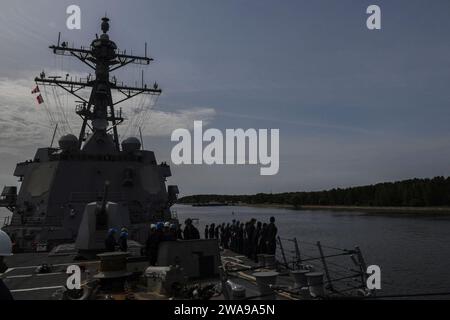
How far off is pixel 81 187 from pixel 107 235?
7067mm

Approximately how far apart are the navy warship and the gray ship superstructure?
4cm

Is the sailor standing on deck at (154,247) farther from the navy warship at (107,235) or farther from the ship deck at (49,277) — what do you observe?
the ship deck at (49,277)

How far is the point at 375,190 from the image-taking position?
92.8 m

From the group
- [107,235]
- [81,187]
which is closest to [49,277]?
[107,235]

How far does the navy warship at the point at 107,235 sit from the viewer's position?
19.4ft

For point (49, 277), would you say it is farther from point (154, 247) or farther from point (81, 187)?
point (81, 187)

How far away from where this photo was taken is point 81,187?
15.3 metres

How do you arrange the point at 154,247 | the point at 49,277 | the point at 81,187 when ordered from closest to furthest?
the point at 154,247 → the point at 49,277 → the point at 81,187

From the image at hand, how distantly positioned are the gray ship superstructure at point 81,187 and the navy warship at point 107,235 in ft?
0.13

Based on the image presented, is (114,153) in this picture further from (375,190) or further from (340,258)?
(375,190)

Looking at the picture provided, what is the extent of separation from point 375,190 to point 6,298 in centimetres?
9890
